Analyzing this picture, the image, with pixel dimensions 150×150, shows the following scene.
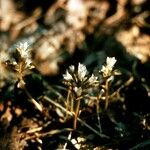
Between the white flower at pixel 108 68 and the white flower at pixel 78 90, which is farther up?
the white flower at pixel 108 68

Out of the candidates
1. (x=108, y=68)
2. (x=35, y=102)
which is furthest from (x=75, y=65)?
(x=108, y=68)

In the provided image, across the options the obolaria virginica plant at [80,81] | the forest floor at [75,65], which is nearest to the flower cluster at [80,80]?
the obolaria virginica plant at [80,81]

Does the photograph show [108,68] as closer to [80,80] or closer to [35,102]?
[80,80]

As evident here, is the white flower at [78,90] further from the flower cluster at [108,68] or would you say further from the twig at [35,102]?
the twig at [35,102]

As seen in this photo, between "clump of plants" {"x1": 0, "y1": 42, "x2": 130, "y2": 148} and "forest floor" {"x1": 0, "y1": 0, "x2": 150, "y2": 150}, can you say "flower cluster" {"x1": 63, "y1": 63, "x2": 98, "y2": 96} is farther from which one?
"forest floor" {"x1": 0, "y1": 0, "x2": 150, "y2": 150}

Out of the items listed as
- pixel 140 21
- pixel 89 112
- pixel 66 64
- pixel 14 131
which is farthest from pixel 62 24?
pixel 14 131

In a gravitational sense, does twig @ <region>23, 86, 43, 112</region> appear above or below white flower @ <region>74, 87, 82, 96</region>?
above

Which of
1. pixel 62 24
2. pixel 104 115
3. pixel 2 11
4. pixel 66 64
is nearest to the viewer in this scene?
pixel 104 115

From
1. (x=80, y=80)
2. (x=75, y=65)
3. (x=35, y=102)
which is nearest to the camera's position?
(x=80, y=80)

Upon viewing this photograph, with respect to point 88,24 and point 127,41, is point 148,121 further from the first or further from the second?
point 88,24

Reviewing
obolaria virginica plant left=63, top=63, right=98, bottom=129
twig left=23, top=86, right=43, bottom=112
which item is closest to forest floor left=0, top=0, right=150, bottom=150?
twig left=23, top=86, right=43, bottom=112

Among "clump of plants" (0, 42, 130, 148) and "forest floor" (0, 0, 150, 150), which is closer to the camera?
"clump of plants" (0, 42, 130, 148)
